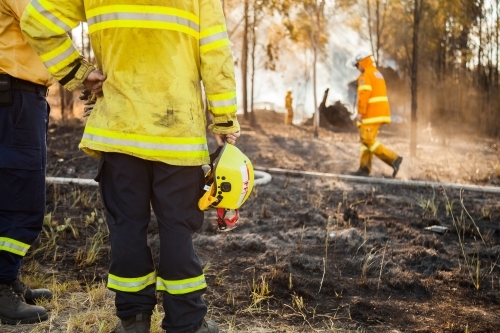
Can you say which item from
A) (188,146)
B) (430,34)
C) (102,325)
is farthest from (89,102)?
(430,34)

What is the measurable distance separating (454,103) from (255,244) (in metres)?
29.7

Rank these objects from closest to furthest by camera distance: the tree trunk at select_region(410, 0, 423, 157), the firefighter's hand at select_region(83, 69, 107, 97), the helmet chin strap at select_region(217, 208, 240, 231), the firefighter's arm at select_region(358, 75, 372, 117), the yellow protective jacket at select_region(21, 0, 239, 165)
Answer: the yellow protective jacket at select_region(21, 0, 239, 165) → the firefighter's hand at select_region(83, 69, 107, 97) → the helmet chin strap at select_region(217, 208, 240, 231) → the firefighter's arm at select_region(358, 75, 372, 117) → the tree trunk at select_region(410, 0, 423, 157)

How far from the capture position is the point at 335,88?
2532 inches

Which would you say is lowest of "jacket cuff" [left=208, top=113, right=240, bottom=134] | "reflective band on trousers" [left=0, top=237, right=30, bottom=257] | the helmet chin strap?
"reflective band on trousers" [left=0, top=237, right=30, bottom=257]

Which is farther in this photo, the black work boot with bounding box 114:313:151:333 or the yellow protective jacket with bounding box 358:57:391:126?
the yellow protective jacket with bounding box 358:57:391:126

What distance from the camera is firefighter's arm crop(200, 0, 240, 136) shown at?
2434 mm

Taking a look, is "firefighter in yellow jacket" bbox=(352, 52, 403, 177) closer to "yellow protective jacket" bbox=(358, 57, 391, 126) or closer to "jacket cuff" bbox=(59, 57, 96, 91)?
"yellow protective jacket" bbox=(358, 57, 391, 126)

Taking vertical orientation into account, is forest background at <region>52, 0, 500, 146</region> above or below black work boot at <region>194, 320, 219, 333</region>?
above

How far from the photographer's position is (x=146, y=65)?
94.4 inches

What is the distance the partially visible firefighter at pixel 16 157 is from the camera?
9.39ft

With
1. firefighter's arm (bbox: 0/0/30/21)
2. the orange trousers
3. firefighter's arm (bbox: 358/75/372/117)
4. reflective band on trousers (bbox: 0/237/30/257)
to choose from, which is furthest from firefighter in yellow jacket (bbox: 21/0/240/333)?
the orange trousers

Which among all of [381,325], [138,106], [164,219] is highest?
[138,106]

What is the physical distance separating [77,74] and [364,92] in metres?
6.56

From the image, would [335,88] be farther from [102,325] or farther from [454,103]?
[102,325]
